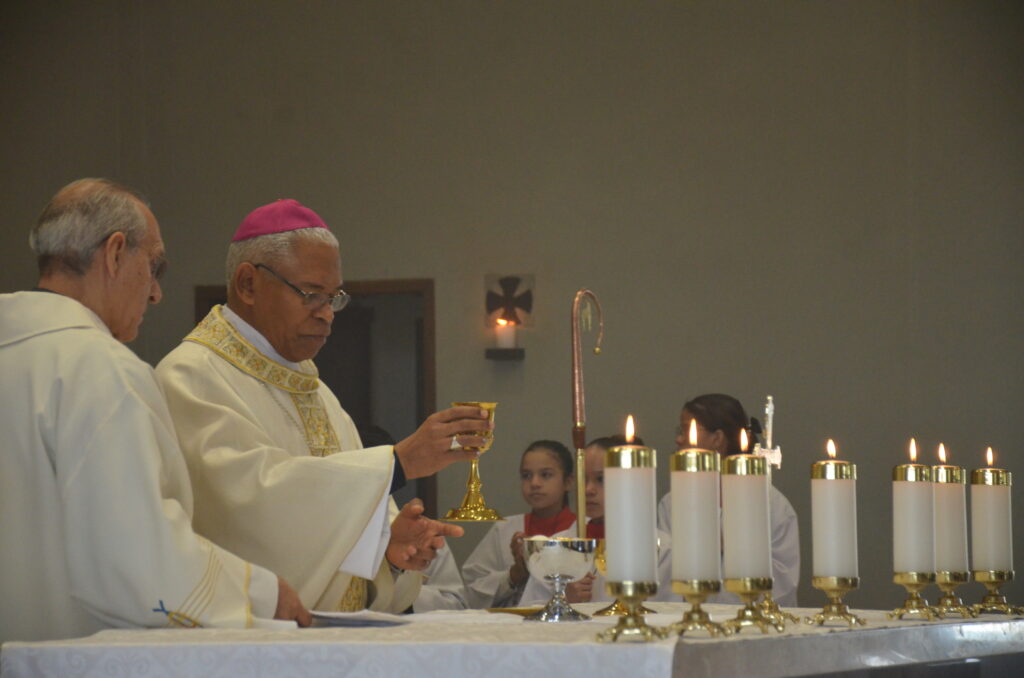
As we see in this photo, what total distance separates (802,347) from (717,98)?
1574mm

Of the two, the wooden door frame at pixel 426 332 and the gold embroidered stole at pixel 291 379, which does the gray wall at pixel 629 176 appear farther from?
the gold embroidered stole at pixel 291 379

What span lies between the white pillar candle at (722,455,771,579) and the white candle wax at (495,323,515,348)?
584 cm

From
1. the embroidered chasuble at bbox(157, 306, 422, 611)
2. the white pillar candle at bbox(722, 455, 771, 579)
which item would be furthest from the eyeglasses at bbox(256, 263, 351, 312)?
the white pillar candle at bbox(722, 455, 771, 579)

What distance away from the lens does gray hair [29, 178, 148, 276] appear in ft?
9.72

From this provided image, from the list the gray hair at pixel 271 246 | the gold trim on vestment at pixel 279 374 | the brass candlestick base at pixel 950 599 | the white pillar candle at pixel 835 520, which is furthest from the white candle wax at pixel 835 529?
the gray hair at pixel 271 246

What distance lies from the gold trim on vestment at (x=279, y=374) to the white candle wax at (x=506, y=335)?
4.32 meters

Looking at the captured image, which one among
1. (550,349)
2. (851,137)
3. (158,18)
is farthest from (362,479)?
(158,18)

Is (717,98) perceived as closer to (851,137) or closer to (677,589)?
(851,137)

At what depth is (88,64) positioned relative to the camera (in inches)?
348

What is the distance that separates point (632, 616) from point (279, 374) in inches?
73.7

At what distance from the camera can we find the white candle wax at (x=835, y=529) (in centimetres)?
266

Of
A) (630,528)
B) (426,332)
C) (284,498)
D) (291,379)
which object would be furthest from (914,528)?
(426,332)

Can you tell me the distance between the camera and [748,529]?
244 cm

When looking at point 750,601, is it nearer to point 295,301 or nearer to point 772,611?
point 772,611
